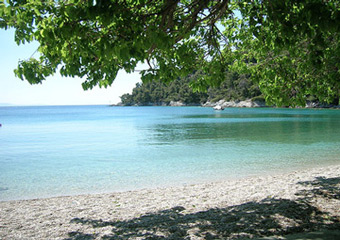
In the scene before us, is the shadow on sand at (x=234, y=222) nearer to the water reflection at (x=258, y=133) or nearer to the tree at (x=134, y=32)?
the tree at (x=134, y=32)

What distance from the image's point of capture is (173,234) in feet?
17.9

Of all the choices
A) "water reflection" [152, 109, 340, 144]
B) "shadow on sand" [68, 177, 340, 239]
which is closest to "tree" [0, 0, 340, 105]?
"shadow on sand" [68, 177, 340, 239]

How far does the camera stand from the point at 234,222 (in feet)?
19.0

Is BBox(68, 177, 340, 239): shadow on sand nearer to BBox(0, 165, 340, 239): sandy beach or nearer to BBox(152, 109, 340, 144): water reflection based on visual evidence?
BBox(0, 165, 340, 239): sandy beach

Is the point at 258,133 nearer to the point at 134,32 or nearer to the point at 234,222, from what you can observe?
the point at 234,222

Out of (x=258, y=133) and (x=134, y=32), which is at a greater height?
(x=134, y=32)

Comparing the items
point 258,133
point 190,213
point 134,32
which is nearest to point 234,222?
point 190,213

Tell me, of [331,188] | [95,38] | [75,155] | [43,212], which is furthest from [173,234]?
[75,155]

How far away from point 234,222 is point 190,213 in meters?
1.40

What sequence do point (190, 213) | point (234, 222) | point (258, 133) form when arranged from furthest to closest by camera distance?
point (258, 133)
point (190, 213)
point (234, 222)

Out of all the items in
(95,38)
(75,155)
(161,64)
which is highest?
(95,38)

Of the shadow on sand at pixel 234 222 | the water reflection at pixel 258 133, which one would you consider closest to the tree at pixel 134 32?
the shadow on sand at pixel 234 222

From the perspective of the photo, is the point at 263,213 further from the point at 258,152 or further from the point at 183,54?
the point at 258,152

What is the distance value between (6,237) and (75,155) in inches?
591
